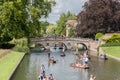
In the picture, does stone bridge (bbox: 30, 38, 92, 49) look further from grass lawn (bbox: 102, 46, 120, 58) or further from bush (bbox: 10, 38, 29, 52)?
bush (bbox: 10, 38, 29, 52)

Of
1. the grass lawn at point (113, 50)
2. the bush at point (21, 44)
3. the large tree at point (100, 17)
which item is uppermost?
the large tree at point (100, 17)

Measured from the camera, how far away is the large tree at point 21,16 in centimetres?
6819

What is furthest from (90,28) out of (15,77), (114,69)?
(15,77)

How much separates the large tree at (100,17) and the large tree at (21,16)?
48.6 ft

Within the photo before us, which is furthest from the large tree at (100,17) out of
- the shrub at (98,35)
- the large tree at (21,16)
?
the large tree at (21,16)

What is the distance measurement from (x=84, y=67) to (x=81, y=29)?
1816 inches

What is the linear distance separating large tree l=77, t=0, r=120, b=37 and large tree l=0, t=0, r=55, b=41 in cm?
1482

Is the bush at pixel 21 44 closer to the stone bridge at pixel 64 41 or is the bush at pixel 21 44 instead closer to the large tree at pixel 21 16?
the large tree at pixel 21 16

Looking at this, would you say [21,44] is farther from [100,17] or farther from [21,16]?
[100,17]

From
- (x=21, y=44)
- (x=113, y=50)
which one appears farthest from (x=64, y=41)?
(x=21, y=44)

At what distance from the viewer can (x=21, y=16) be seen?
70.0 metres

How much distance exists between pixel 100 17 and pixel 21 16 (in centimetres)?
2623

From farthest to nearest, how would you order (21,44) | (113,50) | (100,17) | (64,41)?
(64,41)
(100,17)
(113,50)
(21,44)

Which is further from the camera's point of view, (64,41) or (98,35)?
(64,41)
